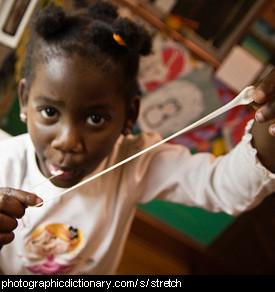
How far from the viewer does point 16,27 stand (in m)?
0.35

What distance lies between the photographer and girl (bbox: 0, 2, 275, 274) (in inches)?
13.1

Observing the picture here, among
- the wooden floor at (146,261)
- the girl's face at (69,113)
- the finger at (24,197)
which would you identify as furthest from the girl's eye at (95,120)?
the wooden floor at (146,261)

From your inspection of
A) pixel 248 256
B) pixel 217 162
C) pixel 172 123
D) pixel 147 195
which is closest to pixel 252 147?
pixel 217 162

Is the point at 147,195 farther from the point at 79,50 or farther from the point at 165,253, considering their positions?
the point at 165,253

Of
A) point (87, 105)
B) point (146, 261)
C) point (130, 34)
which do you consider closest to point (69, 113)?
point (87, 105)

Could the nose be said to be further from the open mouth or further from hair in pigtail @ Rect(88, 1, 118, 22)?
hair in pigtail @ Rect(88, 1, 118, 22)

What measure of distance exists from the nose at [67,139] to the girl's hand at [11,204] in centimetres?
6

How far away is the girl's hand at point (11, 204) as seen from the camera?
11.7 inches

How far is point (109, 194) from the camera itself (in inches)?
19.2

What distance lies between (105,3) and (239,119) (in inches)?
21.1

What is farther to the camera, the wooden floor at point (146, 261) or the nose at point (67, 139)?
the wooden floor at point (146, 261)

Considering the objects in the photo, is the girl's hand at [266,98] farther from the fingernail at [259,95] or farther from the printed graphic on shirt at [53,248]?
the printed graphic on shirt at [53,248]

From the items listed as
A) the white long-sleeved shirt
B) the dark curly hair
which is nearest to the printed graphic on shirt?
the white long-sleeved shirt

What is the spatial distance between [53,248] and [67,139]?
18 cm
